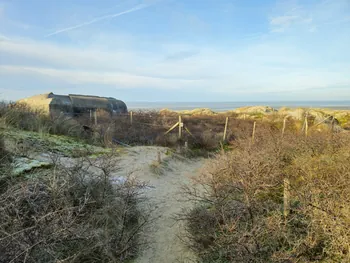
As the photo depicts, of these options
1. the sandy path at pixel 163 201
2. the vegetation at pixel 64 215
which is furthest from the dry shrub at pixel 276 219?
the vegetation at pixel 64 215

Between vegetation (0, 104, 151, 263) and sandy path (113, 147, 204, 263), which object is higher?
vegetation (0, 104, 151, 263)

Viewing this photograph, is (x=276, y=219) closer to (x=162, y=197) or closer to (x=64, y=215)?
(x=64, y=215)

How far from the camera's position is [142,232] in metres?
5.57

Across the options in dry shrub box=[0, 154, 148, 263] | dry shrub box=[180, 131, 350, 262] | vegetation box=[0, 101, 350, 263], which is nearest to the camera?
dry shrub box=[0, 154, 148, 263]

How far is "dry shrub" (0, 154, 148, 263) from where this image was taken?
9.23ft

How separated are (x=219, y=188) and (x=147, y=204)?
277 centimetres

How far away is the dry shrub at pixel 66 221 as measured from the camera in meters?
2.81

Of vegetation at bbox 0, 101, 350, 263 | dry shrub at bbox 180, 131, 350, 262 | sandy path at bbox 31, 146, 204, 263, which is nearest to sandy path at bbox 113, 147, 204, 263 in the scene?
sandy path at bbox 31, 146, 204, 263

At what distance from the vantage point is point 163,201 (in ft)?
24.9

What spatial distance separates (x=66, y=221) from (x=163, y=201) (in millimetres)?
4722

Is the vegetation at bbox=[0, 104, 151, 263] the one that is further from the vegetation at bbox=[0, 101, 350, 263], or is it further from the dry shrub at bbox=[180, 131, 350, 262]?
the dry shrub at bbox=[180, 131, 350, 262]

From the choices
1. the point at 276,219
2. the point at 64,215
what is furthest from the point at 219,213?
the point at 64,215

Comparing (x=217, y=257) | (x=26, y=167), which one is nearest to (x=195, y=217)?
(x=217, y=257)

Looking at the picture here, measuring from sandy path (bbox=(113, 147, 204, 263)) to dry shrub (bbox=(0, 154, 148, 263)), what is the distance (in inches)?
16.5
